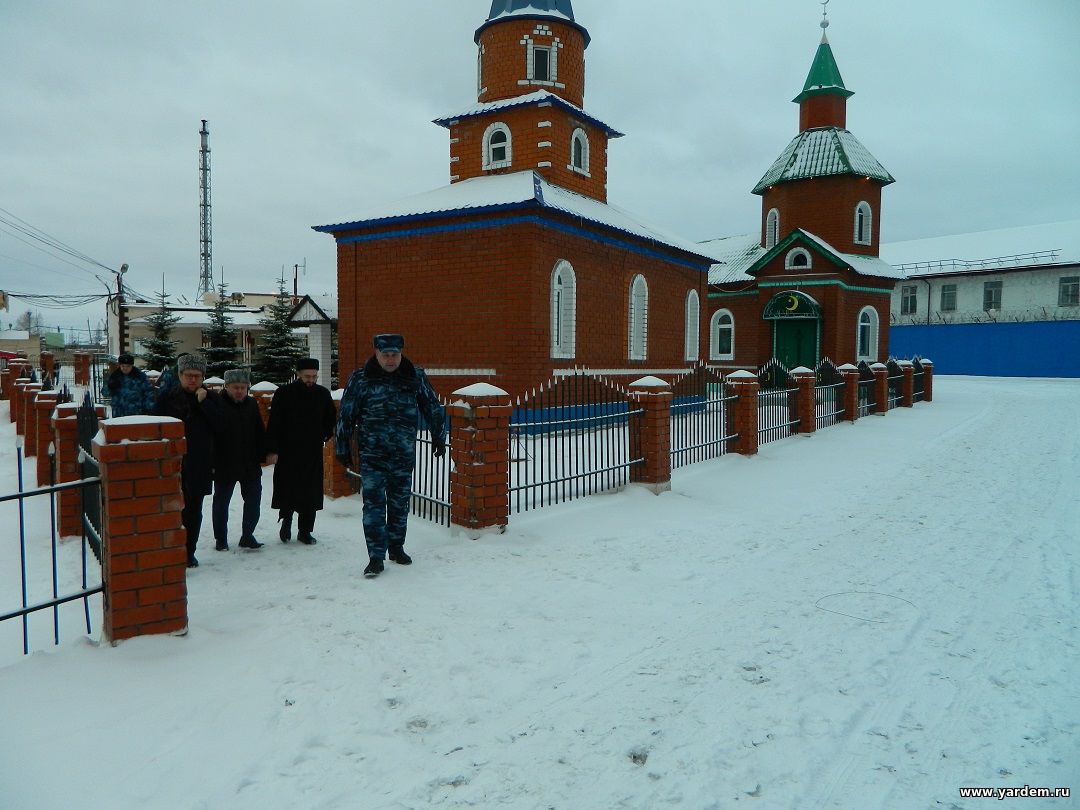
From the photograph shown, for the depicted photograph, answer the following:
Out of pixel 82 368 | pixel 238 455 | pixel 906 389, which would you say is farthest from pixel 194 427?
pixel 82 368

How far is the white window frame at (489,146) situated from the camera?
16.0 m

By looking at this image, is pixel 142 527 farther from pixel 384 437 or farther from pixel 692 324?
pixel 692 324

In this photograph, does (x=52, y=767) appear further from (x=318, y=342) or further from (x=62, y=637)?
(x=318, y=342)

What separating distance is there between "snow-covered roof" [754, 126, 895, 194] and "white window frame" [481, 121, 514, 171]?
14057mm

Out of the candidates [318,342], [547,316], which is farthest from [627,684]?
[318,342]

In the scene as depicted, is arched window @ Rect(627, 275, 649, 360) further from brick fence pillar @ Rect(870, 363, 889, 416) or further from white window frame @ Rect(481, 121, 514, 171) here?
brick fence pillar @ Rect(870, 363, 889, 416)

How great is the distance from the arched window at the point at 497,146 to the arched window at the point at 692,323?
6.40 meters

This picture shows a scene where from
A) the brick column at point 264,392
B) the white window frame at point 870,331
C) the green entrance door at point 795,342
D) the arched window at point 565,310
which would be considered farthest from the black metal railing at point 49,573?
the white window frame at point 870,331

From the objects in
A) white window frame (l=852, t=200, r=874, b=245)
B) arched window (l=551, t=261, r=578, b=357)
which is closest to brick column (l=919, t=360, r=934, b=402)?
white window frame (l=852, t=200, r=874, b=245)

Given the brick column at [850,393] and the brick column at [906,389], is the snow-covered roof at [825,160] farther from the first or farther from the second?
the brick column at [850,393]

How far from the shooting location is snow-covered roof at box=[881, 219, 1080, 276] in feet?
120

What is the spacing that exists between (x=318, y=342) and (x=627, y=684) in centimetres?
2137

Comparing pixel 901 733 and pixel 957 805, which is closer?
pixel 957 805

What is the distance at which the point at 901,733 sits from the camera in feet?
10.1
